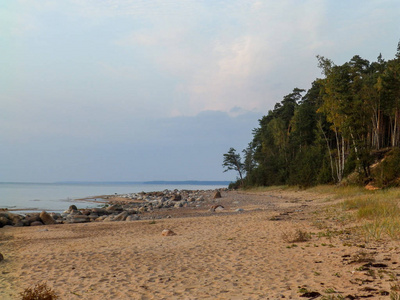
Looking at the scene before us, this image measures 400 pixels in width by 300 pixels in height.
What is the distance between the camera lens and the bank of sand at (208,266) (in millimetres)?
6195

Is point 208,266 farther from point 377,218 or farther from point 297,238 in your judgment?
point 377,218

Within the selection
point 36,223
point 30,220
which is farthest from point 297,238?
point 30,220

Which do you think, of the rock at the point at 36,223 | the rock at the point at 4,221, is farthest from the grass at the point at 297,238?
the rock at the point at 4,221

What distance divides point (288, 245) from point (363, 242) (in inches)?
78.5

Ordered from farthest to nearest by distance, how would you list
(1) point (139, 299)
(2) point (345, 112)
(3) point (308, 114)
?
(3) point (308, 114)
(2) point (345, 112)
(1) point (139, 299)

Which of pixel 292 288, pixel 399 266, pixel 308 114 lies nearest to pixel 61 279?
pixel 292 288

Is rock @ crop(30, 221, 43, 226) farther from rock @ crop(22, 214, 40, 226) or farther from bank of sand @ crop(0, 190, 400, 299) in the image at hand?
bank of sand @ crop(0, 190, 400, 299)

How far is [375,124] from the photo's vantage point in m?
42.4

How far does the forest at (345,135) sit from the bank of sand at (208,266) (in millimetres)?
18875

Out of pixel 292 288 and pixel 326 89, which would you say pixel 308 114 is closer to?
pixel 326 89

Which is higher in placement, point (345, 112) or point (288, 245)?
point (345, 112)

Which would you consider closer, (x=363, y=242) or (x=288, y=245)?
(x=363, y=242)

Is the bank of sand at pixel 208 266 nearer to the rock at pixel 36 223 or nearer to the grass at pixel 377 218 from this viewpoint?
the grass at pixel 377 218

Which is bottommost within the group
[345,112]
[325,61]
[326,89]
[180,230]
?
[180,230]
